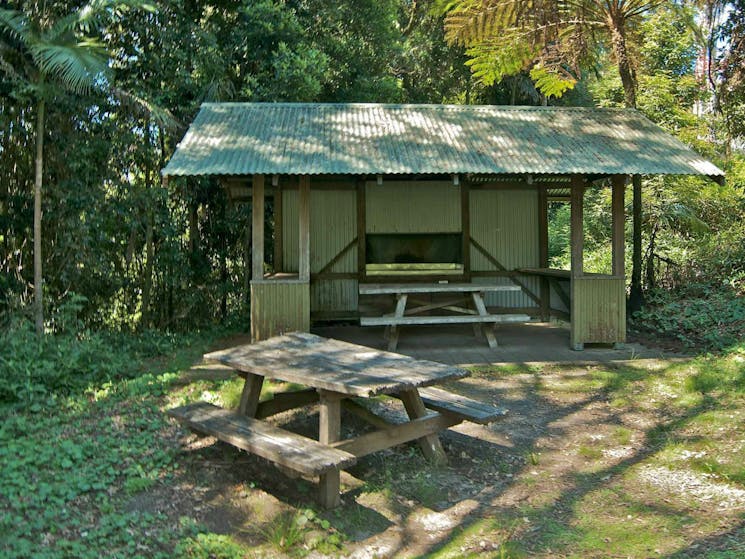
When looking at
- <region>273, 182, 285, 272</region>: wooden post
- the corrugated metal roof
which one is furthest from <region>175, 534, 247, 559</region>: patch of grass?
<region>273, 182, 285, 272</region>: wooden post

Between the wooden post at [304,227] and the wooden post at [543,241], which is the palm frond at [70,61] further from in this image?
the wooden post at [543,241]

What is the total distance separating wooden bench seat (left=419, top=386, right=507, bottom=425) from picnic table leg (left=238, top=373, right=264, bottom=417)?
1.40 metres

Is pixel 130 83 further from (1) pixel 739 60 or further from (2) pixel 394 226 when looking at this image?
(1) pixel 739 60

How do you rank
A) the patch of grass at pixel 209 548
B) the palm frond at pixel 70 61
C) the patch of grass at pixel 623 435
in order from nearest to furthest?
1. the patch of grass at pixel 209 548
2. the patch of grass at pixel 623 435
3. the palm frond at pixel 70 61

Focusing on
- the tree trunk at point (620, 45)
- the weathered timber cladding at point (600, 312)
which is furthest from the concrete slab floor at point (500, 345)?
the tree trunk at point (620, 45)

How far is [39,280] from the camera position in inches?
341

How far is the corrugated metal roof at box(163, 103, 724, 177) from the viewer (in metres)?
8.23

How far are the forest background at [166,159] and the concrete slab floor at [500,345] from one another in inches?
49.6

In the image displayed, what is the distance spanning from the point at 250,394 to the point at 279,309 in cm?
317

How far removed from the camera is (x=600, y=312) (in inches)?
350

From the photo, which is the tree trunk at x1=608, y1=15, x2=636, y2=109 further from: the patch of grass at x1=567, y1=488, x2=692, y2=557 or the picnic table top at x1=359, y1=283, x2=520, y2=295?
the patch of grass at x1=567, y1=488, x2=692, y2=557

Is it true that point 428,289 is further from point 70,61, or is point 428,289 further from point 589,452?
point 70,61

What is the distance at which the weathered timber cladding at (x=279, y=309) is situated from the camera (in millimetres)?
8398

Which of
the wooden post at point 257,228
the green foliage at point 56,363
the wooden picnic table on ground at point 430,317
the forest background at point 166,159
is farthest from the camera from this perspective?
the wooden picnic table on ground at point 430,317
